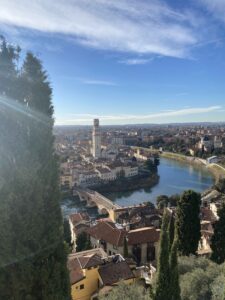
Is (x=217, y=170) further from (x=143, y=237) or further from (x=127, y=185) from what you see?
(x=143, y=237)

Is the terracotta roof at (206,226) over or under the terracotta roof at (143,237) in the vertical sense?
under

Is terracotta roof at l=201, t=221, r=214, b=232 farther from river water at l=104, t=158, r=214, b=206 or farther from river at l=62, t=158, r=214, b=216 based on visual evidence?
river water at l=104, t=158, r=214, b=206

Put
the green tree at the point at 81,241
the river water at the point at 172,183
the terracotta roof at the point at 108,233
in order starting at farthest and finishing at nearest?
the river water at the point at 172,183, the green tree at the point at 81,241, the terracotta roof at the point at 108,233

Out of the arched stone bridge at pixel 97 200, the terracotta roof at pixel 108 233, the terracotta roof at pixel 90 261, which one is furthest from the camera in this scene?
the arched stone bridge at pixel 97 200

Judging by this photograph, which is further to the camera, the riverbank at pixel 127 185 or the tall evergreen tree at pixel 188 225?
the riverbank at pixel 127 185

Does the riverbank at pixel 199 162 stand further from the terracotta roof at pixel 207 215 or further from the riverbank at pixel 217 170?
the terracotta roof at pixel 207 215

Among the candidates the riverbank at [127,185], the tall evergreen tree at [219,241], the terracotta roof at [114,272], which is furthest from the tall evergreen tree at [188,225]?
the riverbank at [127,185]
